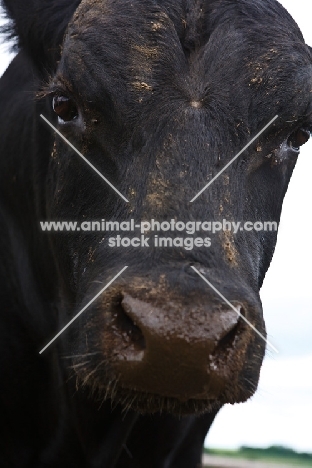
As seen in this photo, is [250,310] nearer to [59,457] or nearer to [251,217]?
[251,217]

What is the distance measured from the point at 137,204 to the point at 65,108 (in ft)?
3.38

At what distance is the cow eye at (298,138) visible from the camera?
5.27 metres

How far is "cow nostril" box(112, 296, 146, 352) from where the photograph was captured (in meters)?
3.91

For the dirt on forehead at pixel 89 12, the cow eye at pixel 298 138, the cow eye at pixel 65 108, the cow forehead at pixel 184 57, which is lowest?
the cow eye at pixel 298 138

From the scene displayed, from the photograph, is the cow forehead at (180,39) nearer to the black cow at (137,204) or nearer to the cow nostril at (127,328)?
the black cow at (137,204)

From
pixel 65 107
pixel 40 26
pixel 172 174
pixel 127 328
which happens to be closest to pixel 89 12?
pixel 65 107

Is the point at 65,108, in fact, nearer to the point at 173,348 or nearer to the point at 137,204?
the point at 137,204

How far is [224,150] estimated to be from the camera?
4648mm

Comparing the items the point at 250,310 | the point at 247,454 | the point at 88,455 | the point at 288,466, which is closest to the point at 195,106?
the point at 250,310

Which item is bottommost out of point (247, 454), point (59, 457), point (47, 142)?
point (247, 454)

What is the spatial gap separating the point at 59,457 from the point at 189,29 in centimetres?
298

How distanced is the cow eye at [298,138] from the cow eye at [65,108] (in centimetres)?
126

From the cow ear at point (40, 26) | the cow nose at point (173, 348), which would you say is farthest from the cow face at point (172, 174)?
the cow ear at point (40, 26)

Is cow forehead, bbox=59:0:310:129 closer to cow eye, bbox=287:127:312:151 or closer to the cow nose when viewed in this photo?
cow eye, bbox=287:127:312:151
